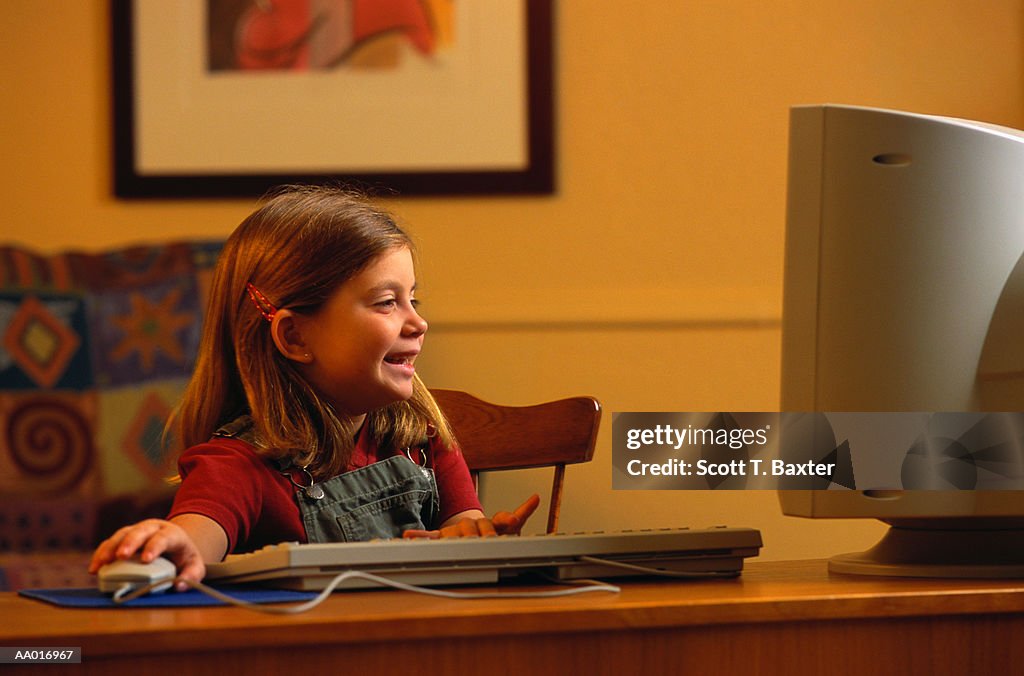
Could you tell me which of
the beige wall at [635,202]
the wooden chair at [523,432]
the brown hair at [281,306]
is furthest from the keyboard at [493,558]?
the beige wall at [635,202]

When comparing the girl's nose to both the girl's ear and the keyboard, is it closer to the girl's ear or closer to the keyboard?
the girl's ear

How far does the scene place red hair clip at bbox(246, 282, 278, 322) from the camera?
126 centimetres

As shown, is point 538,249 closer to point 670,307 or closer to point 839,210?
point 670,307

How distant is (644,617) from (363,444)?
0.67 meters

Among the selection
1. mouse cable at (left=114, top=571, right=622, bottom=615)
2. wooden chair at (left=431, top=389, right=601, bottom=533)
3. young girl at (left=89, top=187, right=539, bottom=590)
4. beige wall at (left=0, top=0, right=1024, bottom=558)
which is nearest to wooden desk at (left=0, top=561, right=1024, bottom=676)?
mouse cable at (left=114, top=571, right=622, bottom=615)

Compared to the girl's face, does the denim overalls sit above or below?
below

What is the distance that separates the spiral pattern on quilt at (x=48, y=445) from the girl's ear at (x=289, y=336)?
0.76 meters

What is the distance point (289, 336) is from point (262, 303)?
0.05 meters

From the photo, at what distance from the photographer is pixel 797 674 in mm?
702

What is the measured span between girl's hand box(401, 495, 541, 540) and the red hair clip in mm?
321

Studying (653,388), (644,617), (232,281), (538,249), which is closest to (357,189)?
(538,249)

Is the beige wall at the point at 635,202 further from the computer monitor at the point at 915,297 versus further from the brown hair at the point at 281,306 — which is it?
the computer monitor at the point at 915,297

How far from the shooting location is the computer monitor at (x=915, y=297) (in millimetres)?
940

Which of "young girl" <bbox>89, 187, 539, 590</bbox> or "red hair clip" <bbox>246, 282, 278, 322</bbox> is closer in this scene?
"young girl" <bbox>89, 187, 539, 590</bbox>
